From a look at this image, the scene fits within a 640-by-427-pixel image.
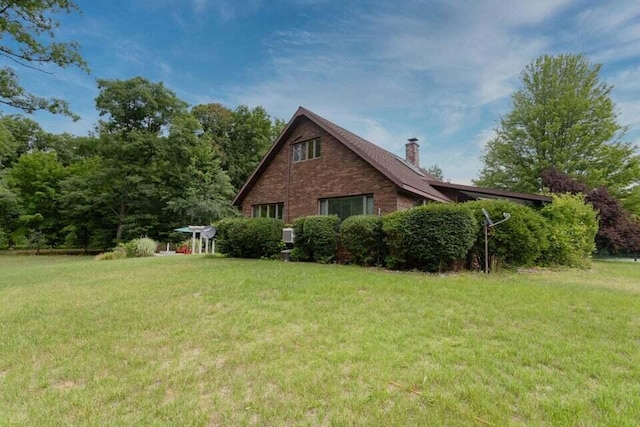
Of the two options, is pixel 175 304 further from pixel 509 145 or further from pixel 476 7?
pixel 509 145

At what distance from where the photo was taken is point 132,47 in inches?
A: 570

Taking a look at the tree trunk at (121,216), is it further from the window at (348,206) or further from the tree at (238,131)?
the window at (348,206)

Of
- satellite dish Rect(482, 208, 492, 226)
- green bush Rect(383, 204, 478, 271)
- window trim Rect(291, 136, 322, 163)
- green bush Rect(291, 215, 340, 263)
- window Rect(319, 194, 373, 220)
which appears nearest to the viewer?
green bush Rect(383, 204, 478, 271)

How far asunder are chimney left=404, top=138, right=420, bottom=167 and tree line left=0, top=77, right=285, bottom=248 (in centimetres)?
1589

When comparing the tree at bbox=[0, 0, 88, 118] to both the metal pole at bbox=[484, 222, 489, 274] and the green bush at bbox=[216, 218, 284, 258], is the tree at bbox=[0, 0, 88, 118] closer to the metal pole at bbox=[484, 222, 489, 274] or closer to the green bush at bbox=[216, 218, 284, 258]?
the green bush at bbox=[216, 218, 284, 258]

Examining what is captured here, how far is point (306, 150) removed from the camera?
48.7 feet

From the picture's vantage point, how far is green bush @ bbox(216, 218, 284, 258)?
12188 millimetres

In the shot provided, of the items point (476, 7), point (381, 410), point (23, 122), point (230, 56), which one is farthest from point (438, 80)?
point (23, 122)

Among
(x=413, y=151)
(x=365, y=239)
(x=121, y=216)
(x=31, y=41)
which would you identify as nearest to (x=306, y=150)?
(x=365, y=239)

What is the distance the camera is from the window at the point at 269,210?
51.8 feet

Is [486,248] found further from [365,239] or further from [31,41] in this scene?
[31,41]

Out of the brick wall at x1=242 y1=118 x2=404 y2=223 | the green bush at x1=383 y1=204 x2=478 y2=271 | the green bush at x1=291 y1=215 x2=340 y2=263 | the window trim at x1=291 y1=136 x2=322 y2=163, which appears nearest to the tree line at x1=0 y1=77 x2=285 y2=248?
the brick wall at x1=242 y1=118 x2=404 y2=223

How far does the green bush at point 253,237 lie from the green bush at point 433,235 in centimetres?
475

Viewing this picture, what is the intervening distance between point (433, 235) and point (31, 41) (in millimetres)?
15511
